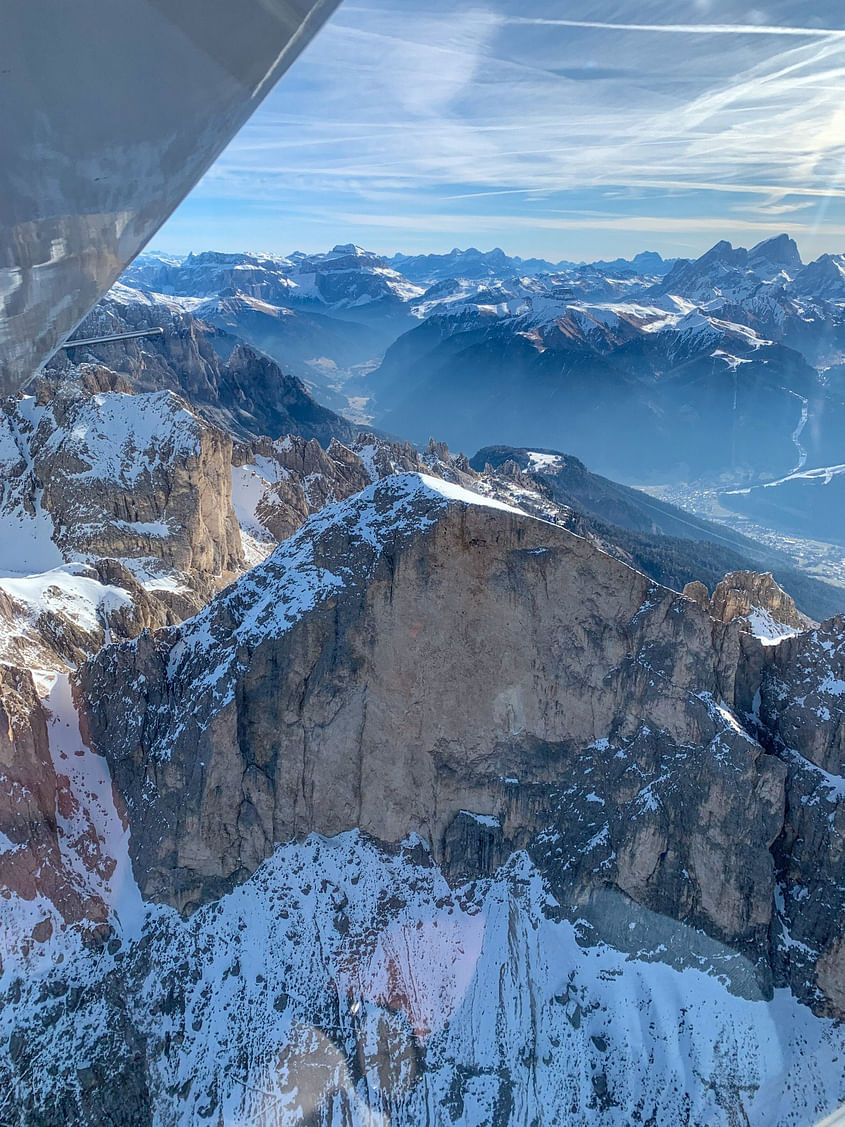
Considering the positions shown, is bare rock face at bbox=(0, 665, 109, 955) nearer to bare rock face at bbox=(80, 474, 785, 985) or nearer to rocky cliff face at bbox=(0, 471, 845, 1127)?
rocky cliff face at bbox=(0, 471, 845, 1127)

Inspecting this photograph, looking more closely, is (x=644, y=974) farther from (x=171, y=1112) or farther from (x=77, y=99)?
(x=77, y=99)

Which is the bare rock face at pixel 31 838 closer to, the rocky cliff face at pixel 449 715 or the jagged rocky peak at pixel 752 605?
the rocky cliff face at pixel 449 715

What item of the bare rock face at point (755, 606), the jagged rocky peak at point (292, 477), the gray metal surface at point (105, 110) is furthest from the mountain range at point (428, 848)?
the jagged rocky peak at point (292, 477)

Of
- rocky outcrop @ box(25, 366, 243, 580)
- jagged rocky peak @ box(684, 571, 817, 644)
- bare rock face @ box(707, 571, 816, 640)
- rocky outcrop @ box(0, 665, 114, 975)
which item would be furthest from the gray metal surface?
rocky outcrop @ box(25, 366, 243, 580)

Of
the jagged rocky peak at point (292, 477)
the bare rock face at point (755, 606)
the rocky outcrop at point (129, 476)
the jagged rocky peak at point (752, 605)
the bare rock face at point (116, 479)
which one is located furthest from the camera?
the jagged rocky peak at point (292, 477)

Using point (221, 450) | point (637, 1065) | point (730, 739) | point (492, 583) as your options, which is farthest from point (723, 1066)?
point (221, 450)

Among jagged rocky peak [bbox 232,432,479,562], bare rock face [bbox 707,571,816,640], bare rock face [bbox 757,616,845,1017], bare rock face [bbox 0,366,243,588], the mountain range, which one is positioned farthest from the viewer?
jagged rocky peak [bbox 232,432,479,562]
